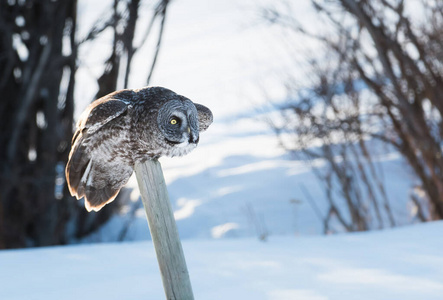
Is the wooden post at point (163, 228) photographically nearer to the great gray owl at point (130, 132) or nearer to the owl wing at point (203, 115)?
the great gray owl at point (130, 132)

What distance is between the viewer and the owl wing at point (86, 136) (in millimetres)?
1396

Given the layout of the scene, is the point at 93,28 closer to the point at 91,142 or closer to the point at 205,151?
the point at 91,142

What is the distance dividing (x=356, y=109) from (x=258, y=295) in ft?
14.1

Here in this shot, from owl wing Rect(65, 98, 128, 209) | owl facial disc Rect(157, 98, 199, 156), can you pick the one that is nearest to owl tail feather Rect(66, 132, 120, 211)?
owl wing Rect(65, 98, 128, 209)

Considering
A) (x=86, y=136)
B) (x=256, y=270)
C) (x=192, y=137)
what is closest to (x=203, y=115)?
(x=192, y=137)

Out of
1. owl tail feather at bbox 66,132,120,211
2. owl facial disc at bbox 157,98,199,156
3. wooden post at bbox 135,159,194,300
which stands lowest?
wooden post at bbox 135,159,194,300

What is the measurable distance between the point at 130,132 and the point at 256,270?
126 centimetres

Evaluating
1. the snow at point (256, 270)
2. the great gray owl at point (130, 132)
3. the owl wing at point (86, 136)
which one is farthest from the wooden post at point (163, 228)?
the snow at point (256, 270)

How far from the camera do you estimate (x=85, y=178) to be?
1604 millimetres

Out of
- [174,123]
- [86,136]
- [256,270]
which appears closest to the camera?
[174,123]

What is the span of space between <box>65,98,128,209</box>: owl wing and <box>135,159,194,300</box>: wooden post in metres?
0.18

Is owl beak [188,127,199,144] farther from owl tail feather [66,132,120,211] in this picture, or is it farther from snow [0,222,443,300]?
snow [0,222,443,300]

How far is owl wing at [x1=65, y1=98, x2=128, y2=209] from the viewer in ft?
4.58

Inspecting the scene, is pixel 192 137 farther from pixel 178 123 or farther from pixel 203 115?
pixel 203 115
